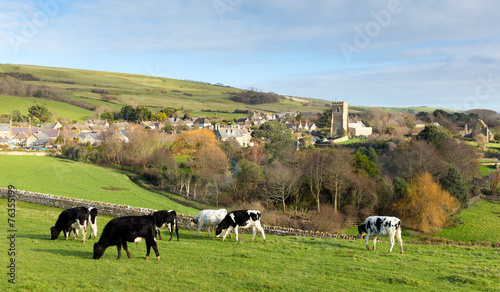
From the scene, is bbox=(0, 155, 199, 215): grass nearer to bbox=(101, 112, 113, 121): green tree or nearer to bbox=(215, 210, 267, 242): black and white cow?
bbox=(215, 210, 267, 242): black and white cow

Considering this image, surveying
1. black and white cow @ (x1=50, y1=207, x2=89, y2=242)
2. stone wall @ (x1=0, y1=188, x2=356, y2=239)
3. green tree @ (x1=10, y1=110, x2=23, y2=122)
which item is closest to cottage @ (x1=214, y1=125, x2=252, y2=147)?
stone wall @ (x1=0, y1=188, x2=356, y2=239)

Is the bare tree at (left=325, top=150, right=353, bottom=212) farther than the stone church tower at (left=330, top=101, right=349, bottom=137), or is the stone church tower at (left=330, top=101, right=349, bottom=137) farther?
the stone church tower at (left=330, top=101, right=349, bottom=137)

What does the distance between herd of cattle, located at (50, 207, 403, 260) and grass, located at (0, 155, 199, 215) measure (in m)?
17.2

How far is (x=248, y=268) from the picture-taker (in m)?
11.6

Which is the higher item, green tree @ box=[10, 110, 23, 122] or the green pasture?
the green pasture

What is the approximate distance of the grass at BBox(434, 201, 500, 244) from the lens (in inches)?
1292

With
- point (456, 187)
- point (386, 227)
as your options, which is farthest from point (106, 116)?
point (386, 227)

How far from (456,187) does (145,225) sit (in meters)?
41.0

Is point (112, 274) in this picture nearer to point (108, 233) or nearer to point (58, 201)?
point (108, 233)

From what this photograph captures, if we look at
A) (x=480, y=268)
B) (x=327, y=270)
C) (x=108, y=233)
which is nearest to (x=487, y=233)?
(x=480, y=268)

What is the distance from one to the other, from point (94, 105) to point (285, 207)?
128493mm

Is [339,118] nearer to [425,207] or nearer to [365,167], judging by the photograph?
[365,167]

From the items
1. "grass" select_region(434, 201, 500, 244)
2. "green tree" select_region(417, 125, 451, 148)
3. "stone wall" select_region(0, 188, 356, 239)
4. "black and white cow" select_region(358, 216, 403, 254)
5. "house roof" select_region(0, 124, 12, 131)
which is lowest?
"grass" select_region(434, 201, 500, 244)

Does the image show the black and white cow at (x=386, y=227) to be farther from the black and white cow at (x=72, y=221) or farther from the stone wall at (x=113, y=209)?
the black and white cow at (x=72, y=221)
